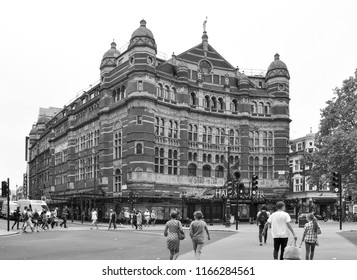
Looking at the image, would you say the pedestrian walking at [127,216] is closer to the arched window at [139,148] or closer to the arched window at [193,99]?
the arched window at [139,148]

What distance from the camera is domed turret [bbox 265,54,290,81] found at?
6119 cm

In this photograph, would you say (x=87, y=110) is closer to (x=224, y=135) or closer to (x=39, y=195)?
(x=224, y=135)

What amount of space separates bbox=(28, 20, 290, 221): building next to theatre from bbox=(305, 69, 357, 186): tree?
857 centimetres

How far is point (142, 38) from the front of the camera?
5056cm

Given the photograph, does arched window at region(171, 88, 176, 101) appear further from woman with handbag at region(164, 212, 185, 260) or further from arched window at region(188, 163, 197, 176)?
woman with handbag at region(164, 212, 185, 260)

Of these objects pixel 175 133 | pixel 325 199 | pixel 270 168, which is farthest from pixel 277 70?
pixel 325 199

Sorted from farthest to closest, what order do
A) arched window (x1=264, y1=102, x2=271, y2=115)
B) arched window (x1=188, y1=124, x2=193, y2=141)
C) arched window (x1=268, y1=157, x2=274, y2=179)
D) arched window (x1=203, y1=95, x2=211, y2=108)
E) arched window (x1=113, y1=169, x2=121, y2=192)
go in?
1. arched window (x1=264, y1=102, x2=271, y2=115)
2. arched window (x1=268, y1=157, x2=274, y2=179)
3. arched window (x1=203, y1=95, x2=211, y2=108)
4. arched window (x1=188, y1=124, x2=193, y2=141)
5. arched window (x1=113, y1=169, x2=121, y2=192)

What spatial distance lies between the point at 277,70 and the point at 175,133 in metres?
16.2

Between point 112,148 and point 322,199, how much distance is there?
2942 cm

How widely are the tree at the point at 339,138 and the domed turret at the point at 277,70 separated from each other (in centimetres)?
1571

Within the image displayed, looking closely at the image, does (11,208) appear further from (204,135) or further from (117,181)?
(204,135)

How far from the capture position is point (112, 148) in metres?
54.8

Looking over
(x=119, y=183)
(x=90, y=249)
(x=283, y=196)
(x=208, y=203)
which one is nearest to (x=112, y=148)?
A: (x=119, y=183)

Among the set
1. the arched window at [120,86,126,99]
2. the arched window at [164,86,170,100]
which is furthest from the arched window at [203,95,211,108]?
the arched window at [120,86,126,99]
